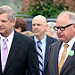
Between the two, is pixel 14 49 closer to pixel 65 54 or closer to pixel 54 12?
pixel 65 54

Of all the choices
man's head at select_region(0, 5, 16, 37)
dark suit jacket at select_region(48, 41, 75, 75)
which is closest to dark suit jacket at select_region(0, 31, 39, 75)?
man's head at select_region(0, 5, 16, 37)

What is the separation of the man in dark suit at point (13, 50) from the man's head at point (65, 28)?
2.01 ft

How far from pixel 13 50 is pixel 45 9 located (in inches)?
396

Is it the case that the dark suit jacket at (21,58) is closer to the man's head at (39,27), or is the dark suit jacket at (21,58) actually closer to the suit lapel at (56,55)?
the suit lapel at (56,55)

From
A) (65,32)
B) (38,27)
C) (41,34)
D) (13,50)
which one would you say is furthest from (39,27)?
(65,32)

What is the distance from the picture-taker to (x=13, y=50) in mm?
4316

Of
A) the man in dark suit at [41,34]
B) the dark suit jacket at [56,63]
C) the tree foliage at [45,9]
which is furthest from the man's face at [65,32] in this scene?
the tree foliage at [45,9]

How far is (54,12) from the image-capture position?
14070mm

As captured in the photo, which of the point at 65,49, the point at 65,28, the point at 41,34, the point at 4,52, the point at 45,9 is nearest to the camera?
the point at 65,28

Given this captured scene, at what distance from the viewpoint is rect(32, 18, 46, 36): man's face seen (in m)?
5.95

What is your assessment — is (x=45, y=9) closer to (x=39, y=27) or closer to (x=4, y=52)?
(x=39, y=27)

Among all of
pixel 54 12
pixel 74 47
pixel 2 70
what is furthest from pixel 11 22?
pixel 54 12

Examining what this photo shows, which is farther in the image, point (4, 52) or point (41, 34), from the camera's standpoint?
point (41, 34)

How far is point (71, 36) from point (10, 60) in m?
1.04
